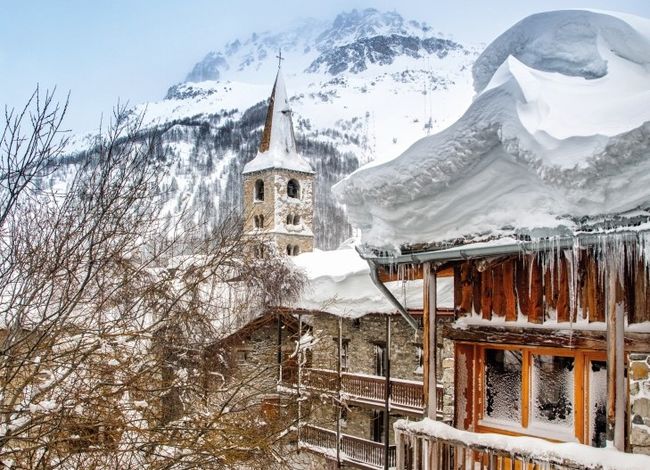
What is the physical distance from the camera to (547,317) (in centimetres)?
579

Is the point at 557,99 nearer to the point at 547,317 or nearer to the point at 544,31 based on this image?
the point at 544,31

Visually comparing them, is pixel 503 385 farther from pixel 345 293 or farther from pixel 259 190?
pixel 259 190

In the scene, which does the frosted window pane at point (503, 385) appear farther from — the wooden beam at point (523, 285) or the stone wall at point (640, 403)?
the stone wall at point (640, 403)

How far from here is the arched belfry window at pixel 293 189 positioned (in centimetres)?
3959

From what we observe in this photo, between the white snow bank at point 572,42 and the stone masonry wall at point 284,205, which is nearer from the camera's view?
the white snow bank at point 572,42

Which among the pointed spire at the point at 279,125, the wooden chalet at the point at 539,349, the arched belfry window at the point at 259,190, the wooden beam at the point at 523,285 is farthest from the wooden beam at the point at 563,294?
the pointed spire at the point at 279,125

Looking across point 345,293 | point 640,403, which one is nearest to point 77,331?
point 640,403

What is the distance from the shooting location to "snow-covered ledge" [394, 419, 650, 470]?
173 inches

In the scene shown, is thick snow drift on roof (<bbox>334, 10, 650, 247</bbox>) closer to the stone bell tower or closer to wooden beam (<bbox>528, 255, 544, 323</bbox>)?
wooden beam (<bbox>528, 255, 544, 323</bbox>)

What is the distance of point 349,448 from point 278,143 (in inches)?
979

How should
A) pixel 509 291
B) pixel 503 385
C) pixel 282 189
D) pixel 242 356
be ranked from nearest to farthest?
pixel 509 291, pixel 503 385, pixel 242 356, pixel 282 189

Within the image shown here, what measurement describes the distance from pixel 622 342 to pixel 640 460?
815 millimetres

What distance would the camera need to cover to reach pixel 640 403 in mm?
4898

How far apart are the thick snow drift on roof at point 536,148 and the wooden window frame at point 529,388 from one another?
1578 mm
